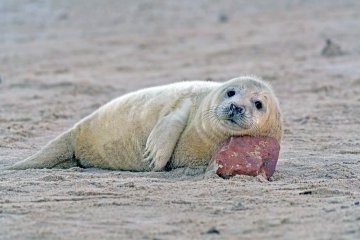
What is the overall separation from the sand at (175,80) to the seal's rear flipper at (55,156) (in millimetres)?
178

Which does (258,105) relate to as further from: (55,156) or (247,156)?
(55,156)

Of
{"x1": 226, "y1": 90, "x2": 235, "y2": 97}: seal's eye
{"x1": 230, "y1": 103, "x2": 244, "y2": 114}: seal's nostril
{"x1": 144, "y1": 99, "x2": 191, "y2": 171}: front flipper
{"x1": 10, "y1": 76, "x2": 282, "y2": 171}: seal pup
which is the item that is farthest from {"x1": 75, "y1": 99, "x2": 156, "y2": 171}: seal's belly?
{"x1": 230, "y1": 103, "x2": 244, "y2": 114}: seal's nostril

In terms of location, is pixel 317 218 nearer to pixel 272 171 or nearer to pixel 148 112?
pixel 272 171

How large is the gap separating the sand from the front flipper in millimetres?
123

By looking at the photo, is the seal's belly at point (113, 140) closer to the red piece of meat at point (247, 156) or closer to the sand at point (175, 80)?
the sand at point (175, 80)

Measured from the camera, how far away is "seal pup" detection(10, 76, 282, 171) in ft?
22.6

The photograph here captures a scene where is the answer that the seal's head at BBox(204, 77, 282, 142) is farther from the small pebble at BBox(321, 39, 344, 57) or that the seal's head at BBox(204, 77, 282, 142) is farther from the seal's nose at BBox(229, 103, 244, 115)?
the small pebble at BBox(321, 39, 344, 57)

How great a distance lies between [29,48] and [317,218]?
1080 cm

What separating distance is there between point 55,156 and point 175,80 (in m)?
4.98

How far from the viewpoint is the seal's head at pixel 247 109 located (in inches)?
267

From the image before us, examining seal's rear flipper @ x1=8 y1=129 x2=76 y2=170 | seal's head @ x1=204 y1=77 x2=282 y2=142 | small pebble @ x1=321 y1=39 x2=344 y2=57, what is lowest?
seal's rear flipper @ x1=8 y1=129 x2=76 y2=170

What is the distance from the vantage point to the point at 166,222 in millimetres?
5414

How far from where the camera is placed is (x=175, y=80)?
12.5 m

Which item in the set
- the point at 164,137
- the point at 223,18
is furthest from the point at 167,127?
the point at 223,18
